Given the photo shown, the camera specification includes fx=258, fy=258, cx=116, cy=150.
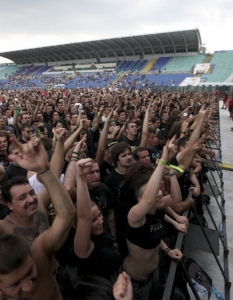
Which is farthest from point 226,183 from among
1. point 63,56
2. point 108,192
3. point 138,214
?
point 63,56

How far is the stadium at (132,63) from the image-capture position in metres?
34.8

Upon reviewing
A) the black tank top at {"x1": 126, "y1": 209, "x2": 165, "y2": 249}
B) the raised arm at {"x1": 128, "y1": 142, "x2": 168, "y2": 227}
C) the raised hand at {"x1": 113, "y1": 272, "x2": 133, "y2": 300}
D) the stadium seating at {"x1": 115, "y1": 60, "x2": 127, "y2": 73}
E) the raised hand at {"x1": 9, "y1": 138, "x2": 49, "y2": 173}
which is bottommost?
the stadium seating at {"x1": 115, "y1": 60, "x2": 127, "y2": 73}

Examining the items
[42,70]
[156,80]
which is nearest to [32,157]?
[156,80]

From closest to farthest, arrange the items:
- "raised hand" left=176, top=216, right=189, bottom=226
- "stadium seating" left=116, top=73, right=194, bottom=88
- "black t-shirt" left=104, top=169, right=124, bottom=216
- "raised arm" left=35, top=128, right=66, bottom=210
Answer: "raised arm" left=35, top=128, right=66, bottom=210
"raised hand" left=176, top=216, right=189, bottom=226
"black t-shirt" left=104, top=169, right=124, bottom=216
"stadium seating" left=116, top=73, right=194, bottom=88

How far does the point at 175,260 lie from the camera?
2.18 meters

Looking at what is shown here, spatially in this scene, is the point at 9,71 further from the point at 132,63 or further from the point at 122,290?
the point at 122,290

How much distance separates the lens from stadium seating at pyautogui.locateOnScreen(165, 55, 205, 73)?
3925cm

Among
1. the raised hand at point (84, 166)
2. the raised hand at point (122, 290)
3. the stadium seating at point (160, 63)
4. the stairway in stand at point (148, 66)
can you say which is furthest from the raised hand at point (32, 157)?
the stadium seating at point (160, 63)

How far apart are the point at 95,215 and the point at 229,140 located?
1002 centimetres

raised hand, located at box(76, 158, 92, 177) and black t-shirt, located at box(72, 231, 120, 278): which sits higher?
raised hand, located at box(76, 158, 92, 177)

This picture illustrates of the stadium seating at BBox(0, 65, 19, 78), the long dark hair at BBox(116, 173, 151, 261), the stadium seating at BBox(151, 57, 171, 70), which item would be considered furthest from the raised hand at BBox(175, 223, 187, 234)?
the stadium seating at BBox(0, 65, 19, 78)

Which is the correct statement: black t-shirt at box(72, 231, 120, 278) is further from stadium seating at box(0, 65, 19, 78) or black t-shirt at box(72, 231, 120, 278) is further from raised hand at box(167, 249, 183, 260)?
stadium seating at box(0, 65, 19, 78)

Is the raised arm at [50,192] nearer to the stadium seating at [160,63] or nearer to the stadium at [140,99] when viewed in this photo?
the stadium at [140,99]

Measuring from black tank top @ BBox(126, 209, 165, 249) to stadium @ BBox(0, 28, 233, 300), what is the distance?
10.2 inches
